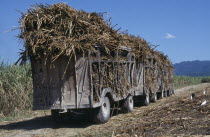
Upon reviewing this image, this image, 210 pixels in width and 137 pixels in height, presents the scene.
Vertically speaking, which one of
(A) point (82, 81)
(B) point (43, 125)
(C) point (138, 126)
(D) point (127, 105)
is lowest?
(B) point (43, 125)

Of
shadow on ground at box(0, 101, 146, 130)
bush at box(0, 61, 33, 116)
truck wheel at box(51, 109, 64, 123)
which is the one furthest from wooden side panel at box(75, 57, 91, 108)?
bush at box(0, 61, 33, 116)

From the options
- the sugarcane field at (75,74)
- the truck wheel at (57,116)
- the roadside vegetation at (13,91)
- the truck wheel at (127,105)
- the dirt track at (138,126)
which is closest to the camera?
the dirt track at (138,126)

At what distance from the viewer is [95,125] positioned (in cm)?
966

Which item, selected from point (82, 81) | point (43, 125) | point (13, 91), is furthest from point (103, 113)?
point (13, 91)

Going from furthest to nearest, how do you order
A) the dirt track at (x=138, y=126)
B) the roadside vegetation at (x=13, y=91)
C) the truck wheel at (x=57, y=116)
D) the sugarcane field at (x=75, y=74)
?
1. the roadside vegetation at (x=13, y=91)
2. the truck wheel at (x=57, y=116)
3. the sugarcane field at (x=75, y=74)
4. the dirt track at (x=138, y=126)

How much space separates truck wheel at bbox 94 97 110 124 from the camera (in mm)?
9609

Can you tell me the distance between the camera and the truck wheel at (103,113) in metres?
9.61

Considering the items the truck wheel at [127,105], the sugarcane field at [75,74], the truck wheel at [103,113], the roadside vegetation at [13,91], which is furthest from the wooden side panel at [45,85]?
the roadside vegetation at [13,91]

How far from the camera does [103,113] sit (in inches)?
384

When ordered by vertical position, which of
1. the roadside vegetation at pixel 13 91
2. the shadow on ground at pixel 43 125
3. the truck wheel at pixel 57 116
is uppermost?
the roadside vegetation at pixel 13 91

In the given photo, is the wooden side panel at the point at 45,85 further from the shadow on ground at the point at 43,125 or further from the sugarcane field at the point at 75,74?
the shadow on ground at the point at 43,125

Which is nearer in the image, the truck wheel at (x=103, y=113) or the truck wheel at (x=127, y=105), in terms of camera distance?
the truck wheel at (x=103, y=113)

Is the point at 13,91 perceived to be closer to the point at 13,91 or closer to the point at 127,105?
the point at 13,91

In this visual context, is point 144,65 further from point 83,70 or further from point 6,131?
point 6,131
